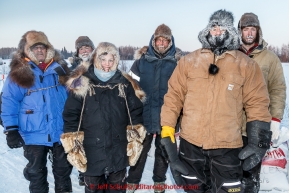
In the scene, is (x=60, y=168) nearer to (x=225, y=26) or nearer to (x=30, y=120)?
(x=30, y=120)

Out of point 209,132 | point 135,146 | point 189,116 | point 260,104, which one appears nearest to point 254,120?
point 260,104

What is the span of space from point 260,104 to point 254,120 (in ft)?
0.48

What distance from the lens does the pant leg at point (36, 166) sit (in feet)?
9.93

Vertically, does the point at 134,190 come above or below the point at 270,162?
below

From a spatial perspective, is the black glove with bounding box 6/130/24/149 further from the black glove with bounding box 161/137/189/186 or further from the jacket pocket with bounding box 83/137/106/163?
the black glove with bounding box 161/137/189/186

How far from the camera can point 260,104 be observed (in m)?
2.31

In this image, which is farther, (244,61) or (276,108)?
(276,108)

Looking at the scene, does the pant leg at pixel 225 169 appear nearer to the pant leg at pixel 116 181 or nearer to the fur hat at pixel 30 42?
the pant leg at pixel 116 181

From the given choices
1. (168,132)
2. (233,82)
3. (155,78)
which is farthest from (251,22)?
(168,132)

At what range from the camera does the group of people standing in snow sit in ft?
7.66

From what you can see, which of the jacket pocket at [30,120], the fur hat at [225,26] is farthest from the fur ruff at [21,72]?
the fur hat at [225,26]

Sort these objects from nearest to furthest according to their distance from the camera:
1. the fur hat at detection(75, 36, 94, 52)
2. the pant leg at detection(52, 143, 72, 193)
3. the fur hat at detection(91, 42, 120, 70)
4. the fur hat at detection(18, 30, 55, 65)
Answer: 1. the fur hat at detection(91, 42, 120, 70)
2. the fur hat at detection(18, 30, 55, 65)
3. the pant leg at detection(52, 143, 72, 193)
4. the fur hat at detection(75, 36, 94, 52)

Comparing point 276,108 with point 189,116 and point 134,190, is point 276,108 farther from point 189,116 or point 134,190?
point 134,190

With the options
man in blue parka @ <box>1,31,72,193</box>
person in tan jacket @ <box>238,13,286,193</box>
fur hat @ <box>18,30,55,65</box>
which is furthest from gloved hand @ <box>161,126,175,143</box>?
fur hat @ <box>18,30,55,65</box>
